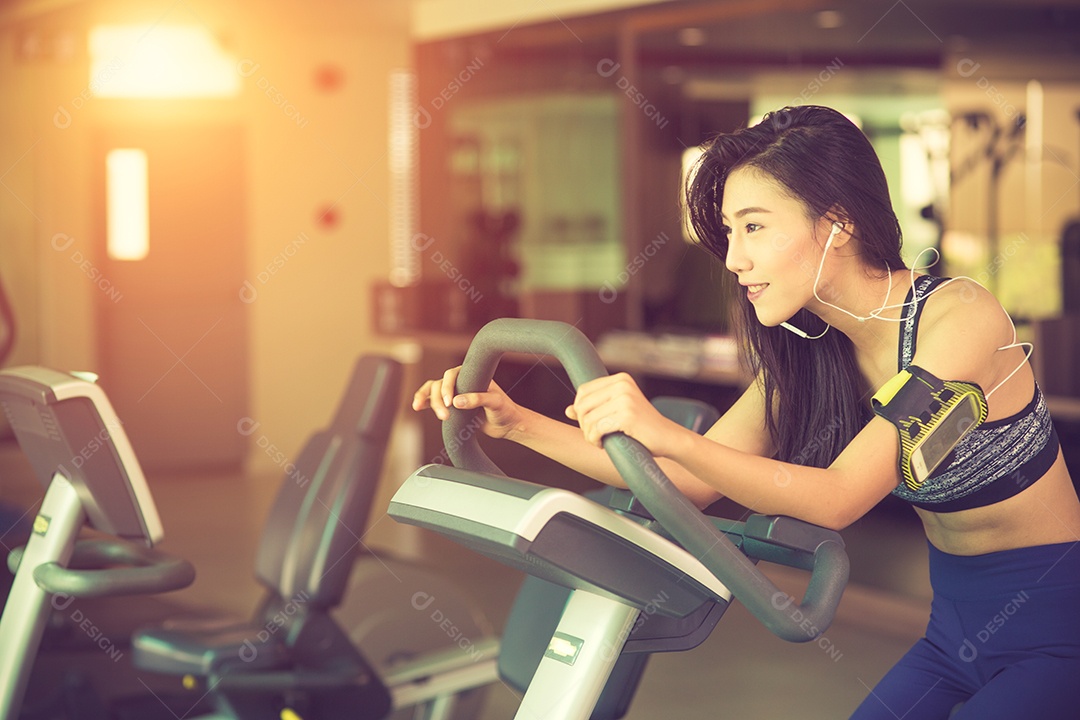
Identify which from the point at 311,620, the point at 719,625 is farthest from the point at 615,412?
the point at 719,625

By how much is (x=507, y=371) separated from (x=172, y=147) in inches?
96.4

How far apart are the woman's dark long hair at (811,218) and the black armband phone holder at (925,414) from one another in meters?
0.20

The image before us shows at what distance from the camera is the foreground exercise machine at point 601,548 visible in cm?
111

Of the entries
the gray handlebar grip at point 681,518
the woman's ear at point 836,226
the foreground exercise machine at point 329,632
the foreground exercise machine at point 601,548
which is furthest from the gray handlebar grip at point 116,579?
the woman's ear at point 836,226

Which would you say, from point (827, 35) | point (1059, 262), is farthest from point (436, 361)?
point (1059, 262)

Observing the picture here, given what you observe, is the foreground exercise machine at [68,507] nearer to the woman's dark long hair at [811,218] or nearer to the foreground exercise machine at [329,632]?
the foreground exercise machine at [329,632]

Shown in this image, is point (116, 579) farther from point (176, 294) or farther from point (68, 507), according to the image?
point (176, 294)

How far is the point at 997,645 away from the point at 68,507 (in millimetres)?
1366

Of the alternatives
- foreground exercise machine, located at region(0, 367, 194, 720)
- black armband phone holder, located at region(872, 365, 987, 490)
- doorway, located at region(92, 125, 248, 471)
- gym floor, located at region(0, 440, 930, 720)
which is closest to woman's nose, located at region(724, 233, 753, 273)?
black armband phone holder, located at region(872, 365, 987, 490)

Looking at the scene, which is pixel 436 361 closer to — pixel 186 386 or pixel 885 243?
pixel 186 386

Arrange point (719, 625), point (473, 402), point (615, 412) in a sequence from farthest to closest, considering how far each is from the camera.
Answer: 1. point (719, 625)
2. point (473, 402)
3. point (615, 412)

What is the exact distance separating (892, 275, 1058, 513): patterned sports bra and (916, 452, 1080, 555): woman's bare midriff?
1cm

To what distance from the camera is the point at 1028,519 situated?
1440mm

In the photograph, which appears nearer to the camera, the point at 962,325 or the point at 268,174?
the point at 962,325
